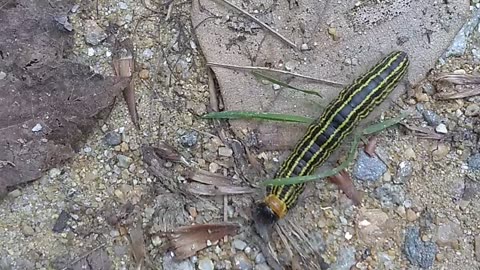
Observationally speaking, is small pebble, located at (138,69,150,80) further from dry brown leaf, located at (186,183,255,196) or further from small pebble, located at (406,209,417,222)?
small pebble, located at (406,209,417,222)

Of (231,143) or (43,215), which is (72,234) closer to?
(43,215)

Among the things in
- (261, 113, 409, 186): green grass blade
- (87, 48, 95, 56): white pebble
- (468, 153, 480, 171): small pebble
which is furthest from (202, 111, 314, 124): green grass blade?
(468, 153, 480, 171): small pebble

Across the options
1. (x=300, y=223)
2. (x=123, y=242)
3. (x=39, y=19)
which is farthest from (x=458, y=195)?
(x=39, y=19)

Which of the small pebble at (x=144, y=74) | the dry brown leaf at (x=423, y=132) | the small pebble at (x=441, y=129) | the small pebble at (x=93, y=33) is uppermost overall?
the small pebble at (x=441, y=129)

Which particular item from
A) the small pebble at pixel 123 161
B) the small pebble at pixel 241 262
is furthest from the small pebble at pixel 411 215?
the small pebble at pixel 123 161

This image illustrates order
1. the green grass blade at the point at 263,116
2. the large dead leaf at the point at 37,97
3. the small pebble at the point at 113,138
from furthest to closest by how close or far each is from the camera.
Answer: the small pebble at the point at 113,138
the green grass blade at the point at 263,116
the large dead leaf at the point at 37,97

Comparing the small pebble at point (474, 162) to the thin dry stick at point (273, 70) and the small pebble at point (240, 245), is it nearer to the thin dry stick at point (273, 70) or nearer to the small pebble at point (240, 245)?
the thin dry stick at point (273, 70)
